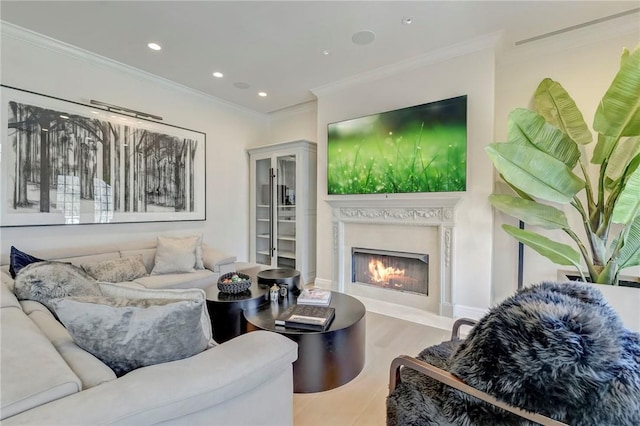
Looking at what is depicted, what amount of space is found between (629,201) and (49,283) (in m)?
3.77

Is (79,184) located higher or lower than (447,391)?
higher

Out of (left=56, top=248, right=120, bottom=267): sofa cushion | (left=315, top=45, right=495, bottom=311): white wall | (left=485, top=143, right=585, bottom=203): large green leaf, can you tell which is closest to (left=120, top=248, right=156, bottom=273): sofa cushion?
(left=56, top=248, right=120, bottom=267): sofa cushion

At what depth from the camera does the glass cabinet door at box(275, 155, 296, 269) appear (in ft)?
14.8

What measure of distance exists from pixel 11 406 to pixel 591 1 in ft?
13.5

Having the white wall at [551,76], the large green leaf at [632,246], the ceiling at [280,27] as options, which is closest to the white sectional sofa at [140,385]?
the large green leaf at [632,246]

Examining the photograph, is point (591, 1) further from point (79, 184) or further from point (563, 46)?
point (79, 184)

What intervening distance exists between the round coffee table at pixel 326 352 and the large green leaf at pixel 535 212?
161 centimetres

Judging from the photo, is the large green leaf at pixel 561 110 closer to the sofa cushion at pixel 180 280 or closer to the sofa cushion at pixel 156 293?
the sofa cushion at pixel 156 293

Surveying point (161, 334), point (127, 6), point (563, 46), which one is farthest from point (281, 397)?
point (563, 46)

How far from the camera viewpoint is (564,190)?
2.11 m

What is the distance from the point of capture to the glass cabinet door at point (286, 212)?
450cm

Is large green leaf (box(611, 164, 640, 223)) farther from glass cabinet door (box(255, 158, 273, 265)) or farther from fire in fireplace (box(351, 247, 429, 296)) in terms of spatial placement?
glass cabinet door (box(255, 158, 273, 265))

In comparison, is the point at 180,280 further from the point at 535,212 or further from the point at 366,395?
the point at 535,212

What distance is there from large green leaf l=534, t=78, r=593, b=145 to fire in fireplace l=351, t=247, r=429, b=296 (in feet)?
5.79
